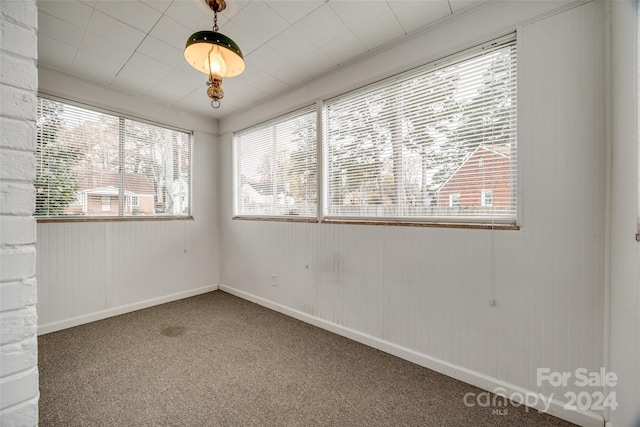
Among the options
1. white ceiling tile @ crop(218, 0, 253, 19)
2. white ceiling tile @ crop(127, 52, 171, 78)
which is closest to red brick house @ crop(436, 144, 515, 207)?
white ceiling tile @ crop(218, 0, 253, 19)

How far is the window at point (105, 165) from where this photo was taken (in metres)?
2.79

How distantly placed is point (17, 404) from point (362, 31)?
2.76 m

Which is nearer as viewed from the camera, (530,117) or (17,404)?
(17,404)

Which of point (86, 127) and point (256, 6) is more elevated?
point (256, 6)

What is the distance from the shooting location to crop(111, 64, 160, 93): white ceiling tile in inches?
110

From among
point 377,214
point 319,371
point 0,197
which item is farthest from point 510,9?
point 319,371

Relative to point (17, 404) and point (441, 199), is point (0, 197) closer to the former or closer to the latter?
point (17, 404)

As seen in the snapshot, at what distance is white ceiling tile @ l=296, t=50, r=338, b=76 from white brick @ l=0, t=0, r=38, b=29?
6.85 feet

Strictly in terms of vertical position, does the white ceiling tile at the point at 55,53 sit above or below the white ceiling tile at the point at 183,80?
above

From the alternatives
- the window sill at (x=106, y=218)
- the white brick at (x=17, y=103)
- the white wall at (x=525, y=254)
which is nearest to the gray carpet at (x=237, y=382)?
the white wall at (x=525, y=254)

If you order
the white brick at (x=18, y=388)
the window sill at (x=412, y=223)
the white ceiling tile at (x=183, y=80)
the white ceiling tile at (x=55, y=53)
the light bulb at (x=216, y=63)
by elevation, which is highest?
the white ceiling tile at (x=55, y=53)

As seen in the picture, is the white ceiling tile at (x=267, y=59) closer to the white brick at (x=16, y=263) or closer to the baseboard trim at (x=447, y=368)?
the white brick at (x=16, y=263)

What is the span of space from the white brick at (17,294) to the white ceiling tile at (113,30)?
7.41 feet

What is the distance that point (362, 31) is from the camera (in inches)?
86.5
